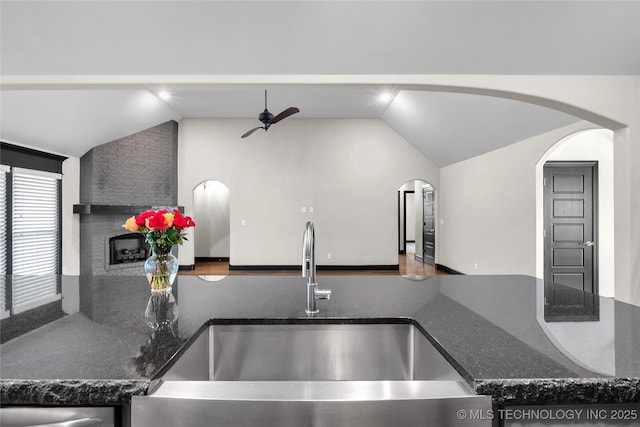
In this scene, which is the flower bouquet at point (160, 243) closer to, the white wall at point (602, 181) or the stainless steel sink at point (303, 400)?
the stainless steel sink at point (303, 400)

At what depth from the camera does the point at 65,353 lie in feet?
2.86

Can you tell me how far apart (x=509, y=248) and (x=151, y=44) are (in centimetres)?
496

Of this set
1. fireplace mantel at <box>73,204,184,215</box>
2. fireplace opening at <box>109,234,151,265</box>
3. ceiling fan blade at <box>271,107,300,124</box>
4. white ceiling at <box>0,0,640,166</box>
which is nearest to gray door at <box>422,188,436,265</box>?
ceiling fan blade at <box>271,107,300,124</box>

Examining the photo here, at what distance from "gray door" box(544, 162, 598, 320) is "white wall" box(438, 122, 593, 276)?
0.31m

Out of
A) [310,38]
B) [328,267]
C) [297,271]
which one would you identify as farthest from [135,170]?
[310,38]

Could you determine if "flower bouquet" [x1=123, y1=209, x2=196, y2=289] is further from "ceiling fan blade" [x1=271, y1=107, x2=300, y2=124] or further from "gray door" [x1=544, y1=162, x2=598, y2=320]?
"gray door" [x1=544, y1=162, x2=598, y2=320]

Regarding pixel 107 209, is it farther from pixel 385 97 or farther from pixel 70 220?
pixel 385 97

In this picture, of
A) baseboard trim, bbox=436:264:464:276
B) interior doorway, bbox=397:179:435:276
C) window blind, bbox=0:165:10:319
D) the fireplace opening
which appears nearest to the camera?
window blind, bbox=0:165:10:319

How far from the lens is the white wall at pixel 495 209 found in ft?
15.0

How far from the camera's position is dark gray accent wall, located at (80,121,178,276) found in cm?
583

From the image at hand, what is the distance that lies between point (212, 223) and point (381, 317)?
8.51 metres

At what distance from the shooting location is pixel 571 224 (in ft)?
15.6

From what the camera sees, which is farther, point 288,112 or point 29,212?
point 29,212

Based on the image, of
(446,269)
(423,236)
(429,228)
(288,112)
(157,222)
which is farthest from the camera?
(423,236)
